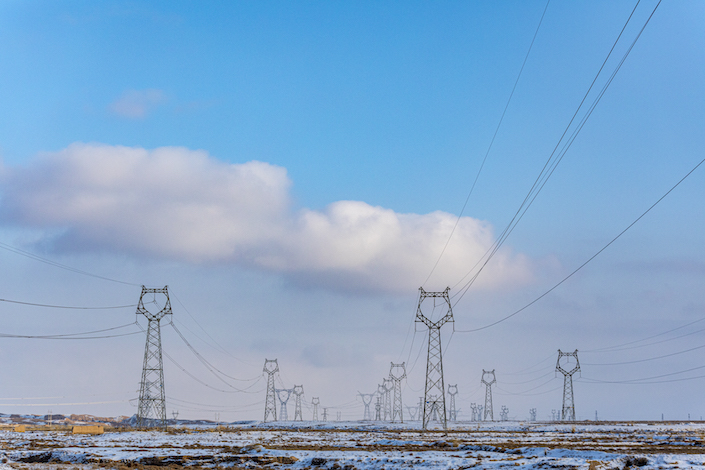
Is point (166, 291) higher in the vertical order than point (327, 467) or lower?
higher

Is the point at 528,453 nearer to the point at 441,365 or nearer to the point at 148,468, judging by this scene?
the point at 148,468

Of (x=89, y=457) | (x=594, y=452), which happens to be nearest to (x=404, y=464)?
→ (x=594, y=452)

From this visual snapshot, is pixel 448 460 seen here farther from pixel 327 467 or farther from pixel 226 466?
pixel 226 466

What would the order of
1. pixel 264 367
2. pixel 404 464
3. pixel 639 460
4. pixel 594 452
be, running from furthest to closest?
pixel 264 367
pixel 594 452
pixel 404 464
pixel 639 460

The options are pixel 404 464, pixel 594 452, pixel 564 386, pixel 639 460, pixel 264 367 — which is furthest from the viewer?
pixel 264 367

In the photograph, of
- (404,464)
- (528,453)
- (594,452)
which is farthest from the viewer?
(528,453)

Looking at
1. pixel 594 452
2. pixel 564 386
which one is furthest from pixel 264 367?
pixel 594 452

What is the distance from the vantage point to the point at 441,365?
86.8 m

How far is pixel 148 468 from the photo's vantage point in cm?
3966

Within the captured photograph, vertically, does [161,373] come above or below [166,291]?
below

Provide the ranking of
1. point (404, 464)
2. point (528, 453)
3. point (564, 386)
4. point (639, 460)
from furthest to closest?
point (564, 386) → point (528, 453) → point (404, 464) → point (639, 460)

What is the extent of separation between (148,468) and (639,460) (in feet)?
99.6

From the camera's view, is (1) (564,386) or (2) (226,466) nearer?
(2) (226,466)

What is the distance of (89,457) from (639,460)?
37275mm
